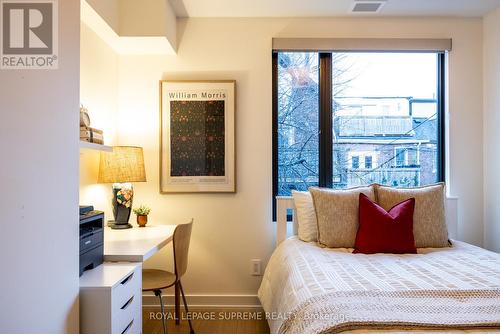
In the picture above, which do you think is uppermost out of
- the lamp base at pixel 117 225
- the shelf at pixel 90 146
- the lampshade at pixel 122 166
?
the shelf at pixel 90 146

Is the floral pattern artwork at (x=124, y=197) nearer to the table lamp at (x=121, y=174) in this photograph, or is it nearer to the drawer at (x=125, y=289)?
the table lamp at (x=121, y=174)

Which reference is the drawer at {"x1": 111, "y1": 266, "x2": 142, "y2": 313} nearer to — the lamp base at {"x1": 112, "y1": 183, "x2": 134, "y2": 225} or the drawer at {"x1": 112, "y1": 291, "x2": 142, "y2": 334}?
the drawer at {"x1": 112, "y1": 291, "x2": 142, "y2": 334}

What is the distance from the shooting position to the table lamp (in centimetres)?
232

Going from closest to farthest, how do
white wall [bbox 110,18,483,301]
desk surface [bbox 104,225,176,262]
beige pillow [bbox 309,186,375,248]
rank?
desk surface [bbox 104,225,176,262], beige pillow [bbox 309,186,375,248], white wall [bbox 110,18,483,301]

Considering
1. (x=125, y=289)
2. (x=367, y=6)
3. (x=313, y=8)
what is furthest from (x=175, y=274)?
(x=367, y=6)

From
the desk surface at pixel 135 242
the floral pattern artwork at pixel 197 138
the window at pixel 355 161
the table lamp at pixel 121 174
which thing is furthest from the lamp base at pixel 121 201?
the window at pixel 355 161

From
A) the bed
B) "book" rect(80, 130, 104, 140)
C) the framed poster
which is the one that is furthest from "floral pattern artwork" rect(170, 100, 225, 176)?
the bed

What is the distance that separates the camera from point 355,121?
286cm

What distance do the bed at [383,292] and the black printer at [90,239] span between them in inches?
36.6

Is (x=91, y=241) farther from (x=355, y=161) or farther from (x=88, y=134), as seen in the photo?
(x=355, y=161)

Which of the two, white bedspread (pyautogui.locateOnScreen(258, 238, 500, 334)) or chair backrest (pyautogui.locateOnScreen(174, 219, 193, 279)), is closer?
white bedspread (pyautogui.locateOnScreen(258, 238, 500, 334))

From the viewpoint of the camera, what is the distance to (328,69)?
282 cm

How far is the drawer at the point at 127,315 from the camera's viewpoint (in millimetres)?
1388

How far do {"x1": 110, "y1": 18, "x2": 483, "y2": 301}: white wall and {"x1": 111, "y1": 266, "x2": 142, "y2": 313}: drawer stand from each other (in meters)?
1.10
